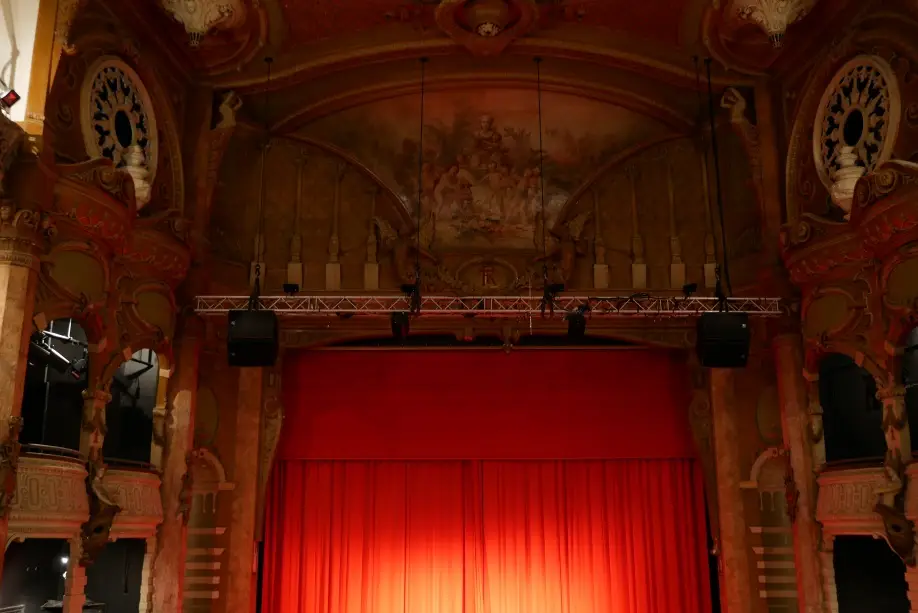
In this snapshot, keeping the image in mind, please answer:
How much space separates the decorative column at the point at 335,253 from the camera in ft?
42.5

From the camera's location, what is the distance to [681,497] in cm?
1320

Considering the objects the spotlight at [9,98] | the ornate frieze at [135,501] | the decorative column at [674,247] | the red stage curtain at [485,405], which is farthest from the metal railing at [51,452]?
the decorative column at [674,247]

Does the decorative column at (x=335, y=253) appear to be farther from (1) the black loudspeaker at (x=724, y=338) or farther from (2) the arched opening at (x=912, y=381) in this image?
(2) the arched opening at (x=912, y=381)

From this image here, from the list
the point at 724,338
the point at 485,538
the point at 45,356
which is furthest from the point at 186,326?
the point at 724,338

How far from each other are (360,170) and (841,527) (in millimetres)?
8310

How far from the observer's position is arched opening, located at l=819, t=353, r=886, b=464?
1177 cm

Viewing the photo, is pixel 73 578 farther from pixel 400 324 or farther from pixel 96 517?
pixel 400 324

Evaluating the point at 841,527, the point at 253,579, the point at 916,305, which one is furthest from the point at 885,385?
the point at 253,579

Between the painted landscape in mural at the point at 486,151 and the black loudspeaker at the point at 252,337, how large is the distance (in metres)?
3.51

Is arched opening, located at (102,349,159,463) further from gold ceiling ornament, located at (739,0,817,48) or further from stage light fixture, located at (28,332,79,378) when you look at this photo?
gold ceiling ornament, located at (739,0,817,48)

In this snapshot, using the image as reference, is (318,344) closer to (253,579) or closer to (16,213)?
(253,579)

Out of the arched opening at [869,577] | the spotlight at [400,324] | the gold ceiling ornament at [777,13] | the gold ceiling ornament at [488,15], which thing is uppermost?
the gold ceiling ornament at [488,15]

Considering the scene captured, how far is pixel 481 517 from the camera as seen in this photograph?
43.9 feet

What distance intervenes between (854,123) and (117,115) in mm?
9124
